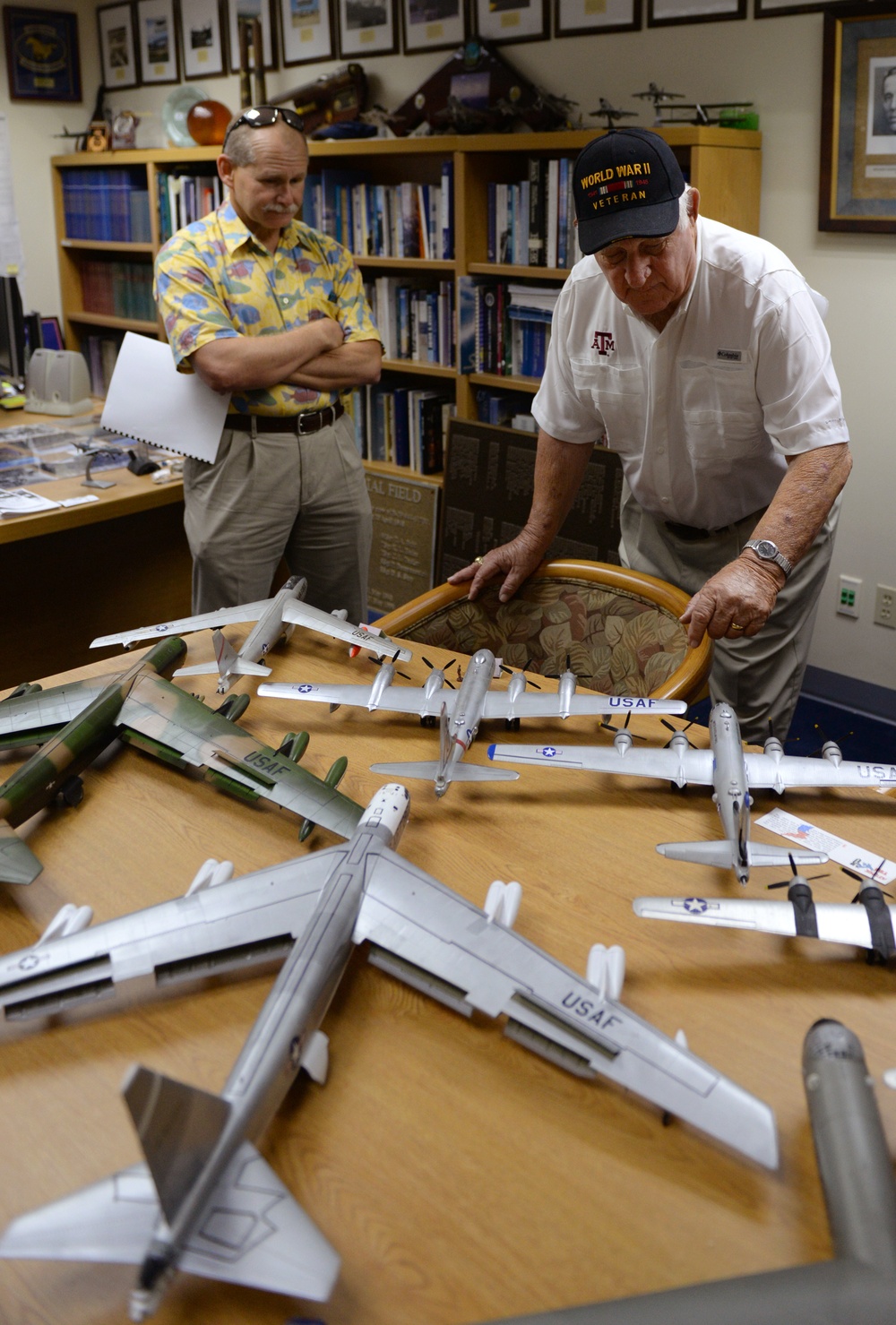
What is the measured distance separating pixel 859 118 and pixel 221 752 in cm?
284

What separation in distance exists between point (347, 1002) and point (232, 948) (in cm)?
15

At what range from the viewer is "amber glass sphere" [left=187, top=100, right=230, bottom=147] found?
4.81 metres

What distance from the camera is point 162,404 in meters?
2.94

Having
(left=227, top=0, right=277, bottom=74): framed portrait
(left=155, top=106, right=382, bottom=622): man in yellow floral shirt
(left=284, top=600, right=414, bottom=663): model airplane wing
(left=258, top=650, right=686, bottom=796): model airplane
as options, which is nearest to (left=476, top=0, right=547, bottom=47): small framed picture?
(left=227, top=0, right=277, bottom=74): framed portrait

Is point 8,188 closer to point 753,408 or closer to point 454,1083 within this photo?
point 753,408

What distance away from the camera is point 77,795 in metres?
1.61

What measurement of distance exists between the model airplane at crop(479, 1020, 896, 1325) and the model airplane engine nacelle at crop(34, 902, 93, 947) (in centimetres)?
68

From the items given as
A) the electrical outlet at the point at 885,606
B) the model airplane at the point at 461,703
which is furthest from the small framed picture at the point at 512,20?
the model airplane at the point at 461,703

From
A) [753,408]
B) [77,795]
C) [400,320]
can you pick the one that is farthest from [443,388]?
[77,795]

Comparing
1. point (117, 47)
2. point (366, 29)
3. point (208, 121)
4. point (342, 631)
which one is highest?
point (117, 47)

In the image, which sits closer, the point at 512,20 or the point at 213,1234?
the point at 213,1234

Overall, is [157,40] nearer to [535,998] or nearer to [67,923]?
[67,923]

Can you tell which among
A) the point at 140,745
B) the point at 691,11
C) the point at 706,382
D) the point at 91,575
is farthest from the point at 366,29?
the point at 140,745

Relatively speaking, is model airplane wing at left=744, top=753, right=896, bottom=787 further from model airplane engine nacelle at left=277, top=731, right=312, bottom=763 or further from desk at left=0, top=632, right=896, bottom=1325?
model airplane engine nacelle at left=277, top=731, right=312, bottom=763
